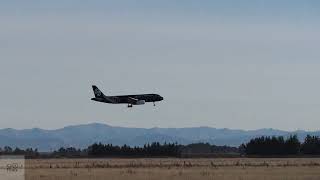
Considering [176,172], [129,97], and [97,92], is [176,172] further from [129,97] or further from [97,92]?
[97,92]

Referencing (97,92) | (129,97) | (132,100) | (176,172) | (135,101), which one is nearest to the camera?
(176,172)

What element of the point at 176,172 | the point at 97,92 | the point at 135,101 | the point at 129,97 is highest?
the point at 97,92

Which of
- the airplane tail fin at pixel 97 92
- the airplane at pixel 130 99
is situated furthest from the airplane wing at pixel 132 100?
the airplane tail fin at pixel 97 92

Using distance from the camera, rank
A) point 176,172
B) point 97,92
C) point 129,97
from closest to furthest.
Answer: point 176,172, point 129,97, point 97,92

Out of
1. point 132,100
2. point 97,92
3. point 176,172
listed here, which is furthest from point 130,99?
point 176,172

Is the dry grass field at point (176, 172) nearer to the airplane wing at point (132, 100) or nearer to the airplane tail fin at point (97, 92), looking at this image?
the airplane wing at point (132, 100)

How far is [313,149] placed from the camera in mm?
197625

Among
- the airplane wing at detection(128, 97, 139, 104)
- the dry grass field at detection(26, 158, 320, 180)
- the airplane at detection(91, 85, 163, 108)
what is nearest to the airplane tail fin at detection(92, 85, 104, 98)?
the airplane at detection(91, 85, 163, 108)

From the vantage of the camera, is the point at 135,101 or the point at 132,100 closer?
the point at 135,101

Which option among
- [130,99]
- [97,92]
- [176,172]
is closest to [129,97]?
[130,99]

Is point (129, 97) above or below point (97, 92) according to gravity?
below

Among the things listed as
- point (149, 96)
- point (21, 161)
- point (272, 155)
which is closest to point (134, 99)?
point (149, 96)

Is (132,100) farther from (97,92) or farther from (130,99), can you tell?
(97,92)

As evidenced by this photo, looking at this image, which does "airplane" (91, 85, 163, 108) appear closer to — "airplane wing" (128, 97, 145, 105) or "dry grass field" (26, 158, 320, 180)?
"airplane wing" (128, 97, 145, 105)
